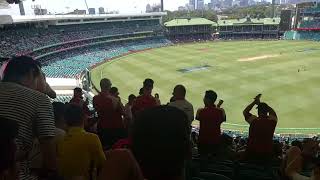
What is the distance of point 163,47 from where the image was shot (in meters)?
74.3

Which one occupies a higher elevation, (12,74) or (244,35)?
(12,74)

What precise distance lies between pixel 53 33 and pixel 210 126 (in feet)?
209

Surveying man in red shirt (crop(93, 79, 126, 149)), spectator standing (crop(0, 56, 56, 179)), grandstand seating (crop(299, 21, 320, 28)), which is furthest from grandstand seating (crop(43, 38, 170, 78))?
spectator standing (crop(0, 56, 56, 179))

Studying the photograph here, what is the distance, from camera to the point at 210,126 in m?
6.54

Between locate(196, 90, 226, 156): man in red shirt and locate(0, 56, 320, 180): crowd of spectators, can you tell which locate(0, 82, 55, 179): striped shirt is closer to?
locate(0, 56, 320, 180): crowd of spectators

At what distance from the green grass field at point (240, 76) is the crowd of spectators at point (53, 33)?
1140 centimetres

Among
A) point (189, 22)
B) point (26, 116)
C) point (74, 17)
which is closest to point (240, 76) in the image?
point (26, 116)

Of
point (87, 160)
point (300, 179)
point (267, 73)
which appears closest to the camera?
point (87, 160)

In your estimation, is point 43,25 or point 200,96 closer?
point 200,96

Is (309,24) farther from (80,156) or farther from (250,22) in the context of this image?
(80,156)

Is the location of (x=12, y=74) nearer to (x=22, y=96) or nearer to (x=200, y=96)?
(x=22, y=96)

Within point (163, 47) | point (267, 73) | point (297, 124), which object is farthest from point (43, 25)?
point (297, 124)

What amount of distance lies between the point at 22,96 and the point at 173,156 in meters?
1.53

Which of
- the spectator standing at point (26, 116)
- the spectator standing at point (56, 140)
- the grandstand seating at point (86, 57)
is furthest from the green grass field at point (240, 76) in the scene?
the spectator standing at point (26, 116)
